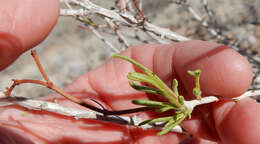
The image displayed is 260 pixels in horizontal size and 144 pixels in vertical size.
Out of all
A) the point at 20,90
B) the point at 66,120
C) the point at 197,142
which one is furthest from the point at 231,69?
the point at 20,90

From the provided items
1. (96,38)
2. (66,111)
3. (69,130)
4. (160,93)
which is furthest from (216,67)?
(96,38)

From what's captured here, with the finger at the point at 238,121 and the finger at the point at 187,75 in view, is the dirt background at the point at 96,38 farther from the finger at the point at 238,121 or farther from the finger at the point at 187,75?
the finger at the point at 238,121

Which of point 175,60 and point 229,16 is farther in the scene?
point 229,16

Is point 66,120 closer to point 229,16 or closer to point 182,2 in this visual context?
point 182,2

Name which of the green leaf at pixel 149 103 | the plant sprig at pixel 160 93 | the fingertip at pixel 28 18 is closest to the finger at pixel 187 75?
the plant sprig at pixel 160 93

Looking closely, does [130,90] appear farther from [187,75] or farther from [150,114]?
[187,75]

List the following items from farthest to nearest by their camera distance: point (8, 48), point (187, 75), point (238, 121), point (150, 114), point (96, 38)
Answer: point (96, 38)
point (150, 114)
point (187, 75)
point (238, 121)
point (8, 48)

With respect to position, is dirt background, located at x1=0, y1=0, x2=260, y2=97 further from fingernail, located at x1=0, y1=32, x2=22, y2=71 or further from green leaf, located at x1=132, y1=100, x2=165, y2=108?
fingernail, located at x1=0, y1=32, x2=22, y2=71
